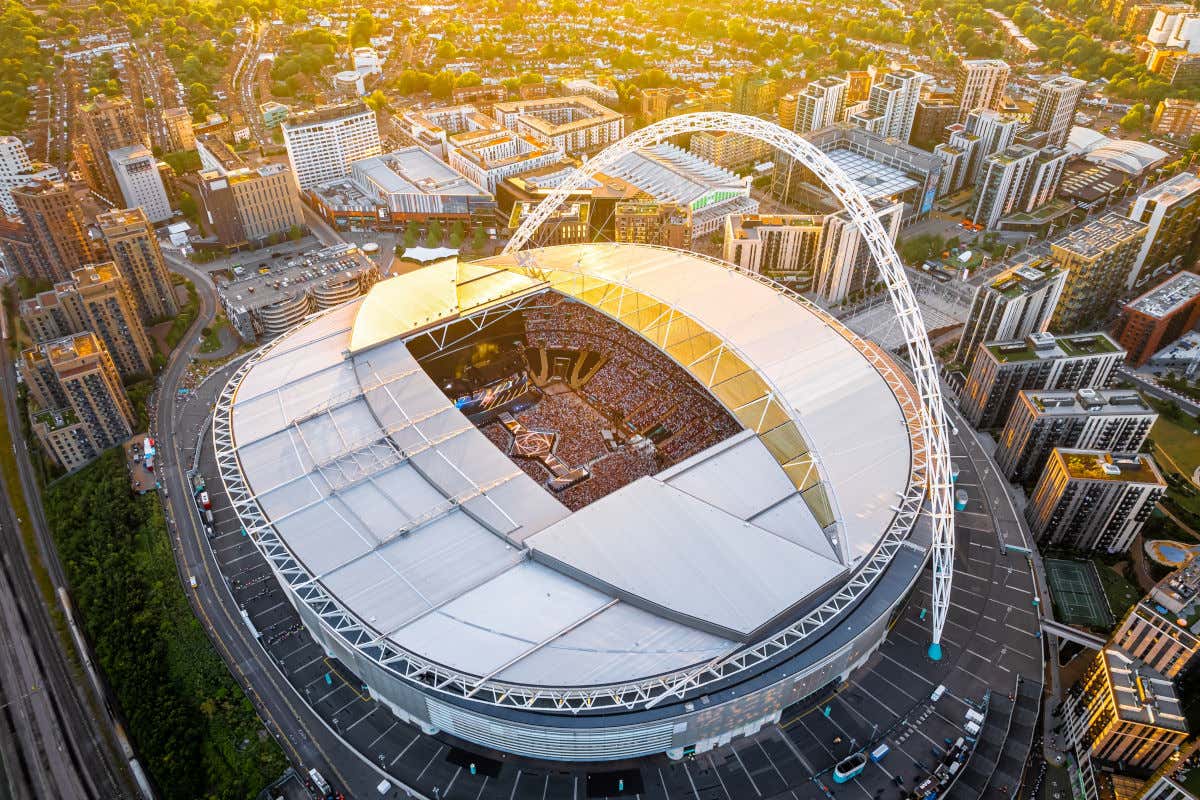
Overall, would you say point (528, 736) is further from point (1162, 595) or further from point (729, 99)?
point (729, 99)

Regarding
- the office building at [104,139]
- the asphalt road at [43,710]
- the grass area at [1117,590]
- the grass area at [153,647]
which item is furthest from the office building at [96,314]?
the grass area at [1117,590]

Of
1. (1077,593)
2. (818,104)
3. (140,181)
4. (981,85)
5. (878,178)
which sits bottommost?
(1077,593)

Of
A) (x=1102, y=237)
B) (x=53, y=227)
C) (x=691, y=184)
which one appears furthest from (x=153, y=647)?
(x=1102, y=237)

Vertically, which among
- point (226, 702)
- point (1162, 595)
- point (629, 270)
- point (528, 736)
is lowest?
point (226, 702)

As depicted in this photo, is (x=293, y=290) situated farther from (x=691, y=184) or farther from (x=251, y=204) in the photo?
(x=691, y=184)

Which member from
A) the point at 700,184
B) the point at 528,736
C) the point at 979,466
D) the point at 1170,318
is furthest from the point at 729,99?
the point at 528,736

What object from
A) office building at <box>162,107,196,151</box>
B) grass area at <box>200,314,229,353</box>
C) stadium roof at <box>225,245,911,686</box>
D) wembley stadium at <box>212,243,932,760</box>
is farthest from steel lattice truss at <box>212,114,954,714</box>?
office building at <box>162,107,196,151</box>
